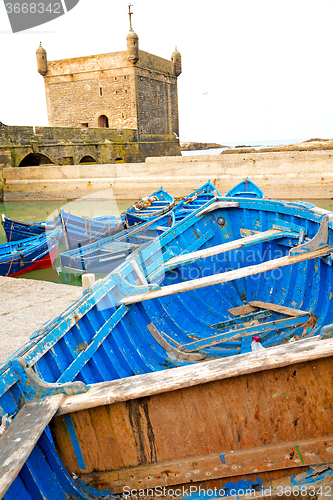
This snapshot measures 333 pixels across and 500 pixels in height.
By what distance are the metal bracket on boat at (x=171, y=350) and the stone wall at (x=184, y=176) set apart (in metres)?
13.1

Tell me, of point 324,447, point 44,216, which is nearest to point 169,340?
point 324,447

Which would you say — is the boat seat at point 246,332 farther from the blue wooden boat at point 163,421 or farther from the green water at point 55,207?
the green water at point 55,207

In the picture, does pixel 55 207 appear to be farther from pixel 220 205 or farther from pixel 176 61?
pixel 176 61

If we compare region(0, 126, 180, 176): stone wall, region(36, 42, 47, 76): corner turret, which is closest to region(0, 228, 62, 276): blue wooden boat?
region(0, 126, 180, 176): stone wall

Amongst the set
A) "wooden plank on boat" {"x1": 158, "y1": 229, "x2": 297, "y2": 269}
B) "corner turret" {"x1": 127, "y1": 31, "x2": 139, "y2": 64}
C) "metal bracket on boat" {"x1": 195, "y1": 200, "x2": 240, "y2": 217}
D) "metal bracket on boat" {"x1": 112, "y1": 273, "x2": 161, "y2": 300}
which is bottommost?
"metal bracket on boat" {"x1": 112, "y1": 273, "x2": 161, "y2": 300}

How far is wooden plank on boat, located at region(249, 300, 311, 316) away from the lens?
3.66 m

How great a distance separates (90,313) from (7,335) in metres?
1.75

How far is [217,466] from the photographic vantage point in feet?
6.11

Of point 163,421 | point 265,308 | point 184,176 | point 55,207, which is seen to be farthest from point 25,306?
point 55,207

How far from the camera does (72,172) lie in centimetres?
1927

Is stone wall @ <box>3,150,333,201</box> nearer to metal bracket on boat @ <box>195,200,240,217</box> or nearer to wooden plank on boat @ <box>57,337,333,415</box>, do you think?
metal bracket on boat @ <box>195,200,240,217</box>

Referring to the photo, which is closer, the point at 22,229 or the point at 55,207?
the point at 22,229

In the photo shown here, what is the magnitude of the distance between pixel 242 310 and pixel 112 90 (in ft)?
82.8

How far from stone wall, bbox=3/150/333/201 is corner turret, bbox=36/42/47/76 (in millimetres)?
10877
